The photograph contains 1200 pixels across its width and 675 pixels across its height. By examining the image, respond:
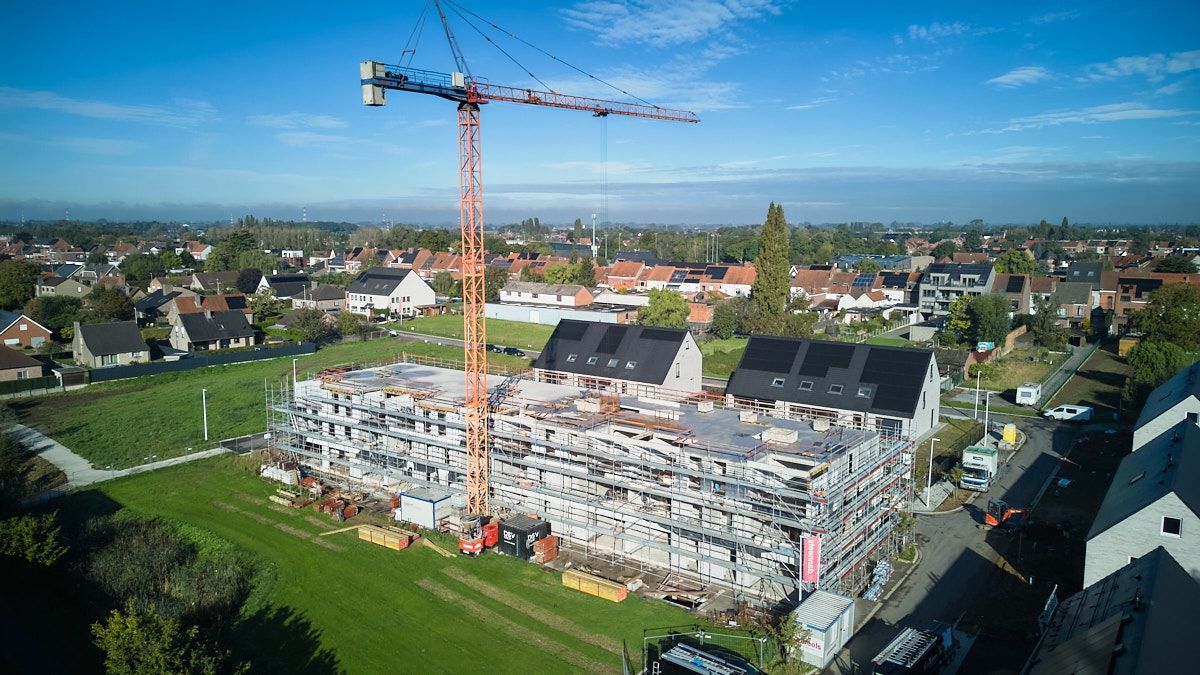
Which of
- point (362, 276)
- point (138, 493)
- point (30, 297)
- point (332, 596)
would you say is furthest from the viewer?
point (362, 276)

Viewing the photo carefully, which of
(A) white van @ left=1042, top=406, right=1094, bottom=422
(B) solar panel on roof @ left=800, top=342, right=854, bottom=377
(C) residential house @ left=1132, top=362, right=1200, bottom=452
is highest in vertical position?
(B) solar panel on roof @ left=800, top=342, right=854, bottom=377

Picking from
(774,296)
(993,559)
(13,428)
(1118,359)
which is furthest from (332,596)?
(1118,359)

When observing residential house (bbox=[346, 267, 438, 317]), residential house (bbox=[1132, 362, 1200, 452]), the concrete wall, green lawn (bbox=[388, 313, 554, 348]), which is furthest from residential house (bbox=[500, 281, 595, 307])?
the concrete wall

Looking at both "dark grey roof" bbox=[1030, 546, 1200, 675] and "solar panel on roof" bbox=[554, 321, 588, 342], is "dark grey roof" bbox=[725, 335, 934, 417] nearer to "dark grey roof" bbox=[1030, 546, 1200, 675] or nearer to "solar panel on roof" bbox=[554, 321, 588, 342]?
"solar panel on roof" bbox=[554, 321, 588, 342]

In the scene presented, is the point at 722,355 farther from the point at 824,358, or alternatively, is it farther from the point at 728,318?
the point at 824,358

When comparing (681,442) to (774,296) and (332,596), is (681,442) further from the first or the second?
(774,296)

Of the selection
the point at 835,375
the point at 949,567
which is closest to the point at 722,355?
the point at 835,375
